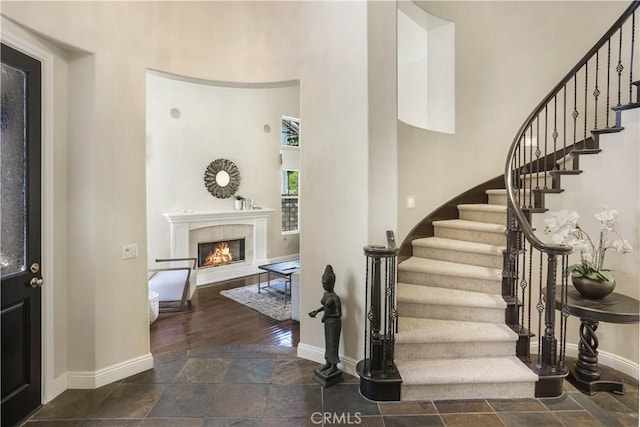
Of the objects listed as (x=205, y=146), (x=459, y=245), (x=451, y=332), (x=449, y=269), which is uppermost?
(x=205, y=146)

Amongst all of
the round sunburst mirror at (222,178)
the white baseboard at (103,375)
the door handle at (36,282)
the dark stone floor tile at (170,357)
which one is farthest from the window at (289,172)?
the door handle at (36,282)

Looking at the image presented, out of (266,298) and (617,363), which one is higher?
(266,298)

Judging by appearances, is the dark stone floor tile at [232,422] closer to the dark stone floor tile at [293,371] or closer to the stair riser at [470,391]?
the dark stone floor tile at [293,371]

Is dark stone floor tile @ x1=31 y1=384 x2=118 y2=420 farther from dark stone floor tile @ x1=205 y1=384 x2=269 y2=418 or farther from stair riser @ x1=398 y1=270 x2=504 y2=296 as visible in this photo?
stair riser @ x1=398 y1=270 x2=504 y2=296

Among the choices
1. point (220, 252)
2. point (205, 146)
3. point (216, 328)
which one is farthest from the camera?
point (220, 252)

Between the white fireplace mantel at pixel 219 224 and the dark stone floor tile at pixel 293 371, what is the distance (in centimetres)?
341

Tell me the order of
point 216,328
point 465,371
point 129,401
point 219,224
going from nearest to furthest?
point 129,401
point 465,371
point 216,328
point 219,224

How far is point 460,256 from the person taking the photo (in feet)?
11.6

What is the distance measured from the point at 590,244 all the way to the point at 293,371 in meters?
3.00

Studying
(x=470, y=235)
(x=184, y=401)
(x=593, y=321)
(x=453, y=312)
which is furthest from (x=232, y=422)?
(x=593, y=321)

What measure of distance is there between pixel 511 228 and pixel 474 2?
3062mm

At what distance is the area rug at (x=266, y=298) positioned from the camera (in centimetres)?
443

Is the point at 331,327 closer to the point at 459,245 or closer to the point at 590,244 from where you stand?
the point at 459,245

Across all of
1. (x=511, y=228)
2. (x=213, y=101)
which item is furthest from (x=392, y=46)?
(x=213, y=101)
